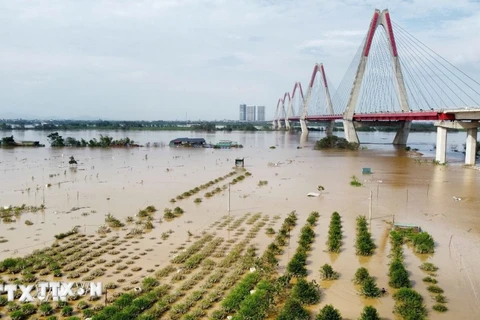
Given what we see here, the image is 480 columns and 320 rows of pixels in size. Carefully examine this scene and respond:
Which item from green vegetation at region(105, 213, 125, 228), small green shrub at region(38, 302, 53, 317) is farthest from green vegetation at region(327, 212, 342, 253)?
small green shrub at region(38, 302, 53, 317)

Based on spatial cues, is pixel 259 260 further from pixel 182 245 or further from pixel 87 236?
pixel 87 236

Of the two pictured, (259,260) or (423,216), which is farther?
(423,216)

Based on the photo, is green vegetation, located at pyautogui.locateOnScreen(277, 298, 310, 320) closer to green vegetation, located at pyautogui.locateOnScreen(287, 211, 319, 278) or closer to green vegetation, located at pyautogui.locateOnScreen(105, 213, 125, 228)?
green vegetation, located at pyautogui.locateOnScreen(287, 211, 319, 278)

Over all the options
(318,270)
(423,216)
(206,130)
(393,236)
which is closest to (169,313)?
(318,270)

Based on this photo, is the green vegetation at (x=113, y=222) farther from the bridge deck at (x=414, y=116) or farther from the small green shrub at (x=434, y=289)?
the bridge deck at (x=414, y=116)

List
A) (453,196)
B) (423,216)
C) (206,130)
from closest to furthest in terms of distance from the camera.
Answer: (423,216) → (453,196) → (206,130)
